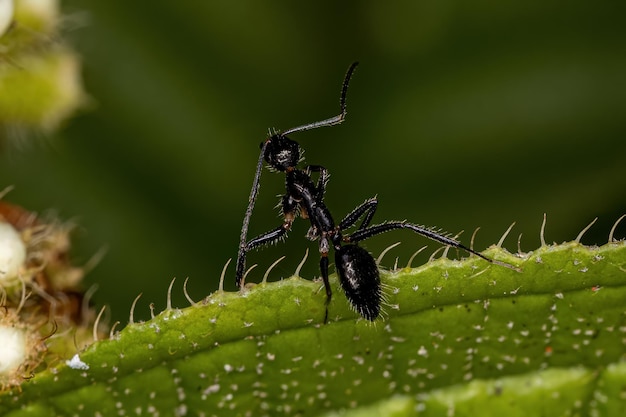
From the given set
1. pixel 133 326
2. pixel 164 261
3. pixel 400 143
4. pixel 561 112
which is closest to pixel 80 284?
pixel 164 261

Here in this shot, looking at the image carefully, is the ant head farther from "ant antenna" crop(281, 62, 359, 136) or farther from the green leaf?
the green leaf

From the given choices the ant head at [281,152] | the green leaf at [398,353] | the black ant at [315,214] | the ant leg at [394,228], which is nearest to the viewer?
the green leaf at [398,353]

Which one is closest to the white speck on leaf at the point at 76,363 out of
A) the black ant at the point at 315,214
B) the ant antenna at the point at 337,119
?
the black ant at the point at 315,214

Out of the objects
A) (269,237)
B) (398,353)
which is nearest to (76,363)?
(398,353)

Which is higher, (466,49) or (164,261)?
(466,49)

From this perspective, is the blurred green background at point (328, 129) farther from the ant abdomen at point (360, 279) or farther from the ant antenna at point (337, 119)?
the ant abdomen at point (360, 279)

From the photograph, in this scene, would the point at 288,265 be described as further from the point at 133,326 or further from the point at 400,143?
the point at 133,326
